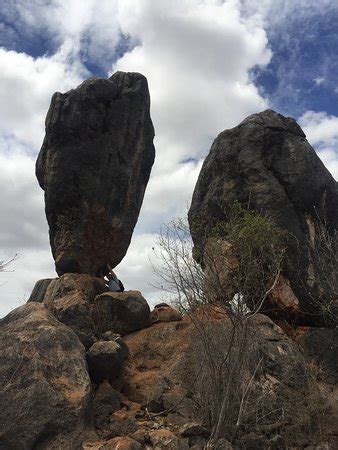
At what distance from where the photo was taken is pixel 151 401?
42.0 feet

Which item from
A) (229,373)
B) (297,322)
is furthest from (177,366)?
(297,322)

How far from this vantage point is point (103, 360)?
1351cm

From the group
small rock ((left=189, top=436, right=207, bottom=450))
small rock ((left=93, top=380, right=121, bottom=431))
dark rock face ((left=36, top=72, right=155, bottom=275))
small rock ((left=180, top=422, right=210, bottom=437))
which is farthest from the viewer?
dark rock face ((left=36, top=72, right=155, bottom=275))

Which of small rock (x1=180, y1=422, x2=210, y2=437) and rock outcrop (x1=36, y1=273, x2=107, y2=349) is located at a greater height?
rock outcrop (x1=36, y1=273, x2=107, y2=349)

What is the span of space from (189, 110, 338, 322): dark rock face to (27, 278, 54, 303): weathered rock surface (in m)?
6.65

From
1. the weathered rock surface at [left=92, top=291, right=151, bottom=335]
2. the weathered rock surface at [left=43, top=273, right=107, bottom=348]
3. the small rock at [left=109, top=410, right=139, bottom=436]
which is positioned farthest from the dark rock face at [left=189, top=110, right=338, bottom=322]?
the small rock at [left=109, top=410, right=139, bottom=436]

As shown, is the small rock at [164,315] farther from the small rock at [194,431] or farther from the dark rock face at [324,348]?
the small rock at [194,431]

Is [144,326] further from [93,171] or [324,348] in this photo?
[93,171]

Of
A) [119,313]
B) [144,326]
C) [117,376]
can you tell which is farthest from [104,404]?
[144,326]

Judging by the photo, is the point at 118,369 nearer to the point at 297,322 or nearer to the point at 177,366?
the point at 177,366

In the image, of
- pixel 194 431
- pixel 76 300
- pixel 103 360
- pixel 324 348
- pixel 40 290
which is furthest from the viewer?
pixel 40 290

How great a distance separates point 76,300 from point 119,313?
1600 mm

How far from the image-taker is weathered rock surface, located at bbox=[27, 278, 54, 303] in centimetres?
2034

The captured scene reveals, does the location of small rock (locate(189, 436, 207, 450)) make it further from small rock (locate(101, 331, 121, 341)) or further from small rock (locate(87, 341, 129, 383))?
small rock (locate(101, 331, 121, 341))
